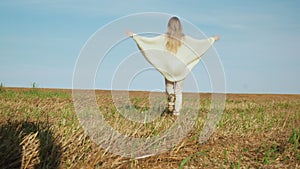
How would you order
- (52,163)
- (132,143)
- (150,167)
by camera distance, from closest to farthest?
(52,163) < (150,167) < (132,143)

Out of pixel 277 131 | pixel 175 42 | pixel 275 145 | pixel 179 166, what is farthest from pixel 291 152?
pixel 175 42

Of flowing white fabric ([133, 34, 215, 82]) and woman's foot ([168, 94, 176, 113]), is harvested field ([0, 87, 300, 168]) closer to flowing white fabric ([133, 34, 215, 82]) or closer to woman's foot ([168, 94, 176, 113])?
flowing white fabric ([133, 34, 215, 82])

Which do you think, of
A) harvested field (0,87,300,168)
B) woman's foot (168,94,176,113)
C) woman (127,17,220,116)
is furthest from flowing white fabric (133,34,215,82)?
harvested field (0,87,300,168)

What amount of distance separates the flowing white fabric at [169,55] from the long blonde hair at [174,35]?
0.21ft

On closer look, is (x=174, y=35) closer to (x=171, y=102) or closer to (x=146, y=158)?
(x=171, y=102)

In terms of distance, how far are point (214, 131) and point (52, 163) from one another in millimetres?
2339

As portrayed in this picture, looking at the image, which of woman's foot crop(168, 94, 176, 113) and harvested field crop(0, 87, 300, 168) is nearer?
harvested field crop(0, 87, 300, 168)

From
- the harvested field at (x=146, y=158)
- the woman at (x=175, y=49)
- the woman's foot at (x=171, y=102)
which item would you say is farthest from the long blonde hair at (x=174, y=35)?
the harvested field at (x=146, y=158)

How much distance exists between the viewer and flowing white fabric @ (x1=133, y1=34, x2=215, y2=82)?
7.52 meters

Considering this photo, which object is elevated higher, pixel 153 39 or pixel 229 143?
pixel 153 39

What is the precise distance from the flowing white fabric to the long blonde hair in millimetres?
64

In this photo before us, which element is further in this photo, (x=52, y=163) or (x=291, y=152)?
(x=291, y=152)

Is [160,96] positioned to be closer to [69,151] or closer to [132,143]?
[132,143]

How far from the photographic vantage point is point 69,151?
12.7 feet
